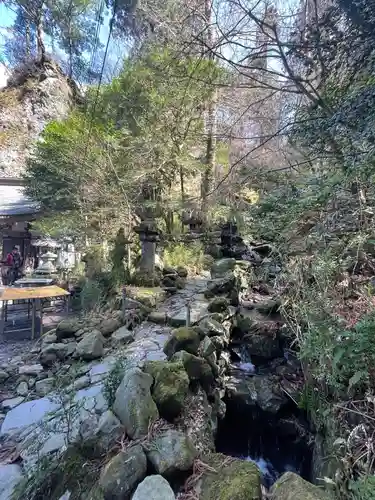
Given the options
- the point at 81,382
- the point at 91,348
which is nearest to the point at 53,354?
A: the point at 91,348

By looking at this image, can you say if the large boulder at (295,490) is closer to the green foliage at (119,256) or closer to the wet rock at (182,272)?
the green foliage at (119,256)

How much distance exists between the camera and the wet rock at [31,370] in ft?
14.6

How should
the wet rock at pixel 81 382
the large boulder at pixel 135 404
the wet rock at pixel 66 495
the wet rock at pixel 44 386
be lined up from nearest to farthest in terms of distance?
the wet rock at pixel 66 495, the large boulder at pixel 135 404, the wet rock at pixel 81 382, the wet rock at pixel 44 386

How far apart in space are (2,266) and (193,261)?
756 centimetres

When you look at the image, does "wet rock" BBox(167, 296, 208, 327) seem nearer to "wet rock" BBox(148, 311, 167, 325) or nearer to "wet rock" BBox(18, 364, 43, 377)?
"wet rock" BBox(148, 311, 167, 325)

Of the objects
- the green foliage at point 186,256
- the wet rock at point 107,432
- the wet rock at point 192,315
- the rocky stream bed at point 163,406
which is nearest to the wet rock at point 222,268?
the rocky stream bed at point 163,406

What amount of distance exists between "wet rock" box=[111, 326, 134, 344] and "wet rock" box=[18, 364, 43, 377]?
3.84 feet

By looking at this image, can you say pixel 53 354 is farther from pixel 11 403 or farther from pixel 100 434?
pixel 100 434

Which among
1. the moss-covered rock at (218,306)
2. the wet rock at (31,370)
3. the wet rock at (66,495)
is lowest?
the wet rock at (31,370)

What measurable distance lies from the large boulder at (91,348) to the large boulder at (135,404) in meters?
1.87

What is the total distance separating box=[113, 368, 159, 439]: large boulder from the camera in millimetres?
2162

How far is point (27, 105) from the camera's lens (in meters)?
16.7

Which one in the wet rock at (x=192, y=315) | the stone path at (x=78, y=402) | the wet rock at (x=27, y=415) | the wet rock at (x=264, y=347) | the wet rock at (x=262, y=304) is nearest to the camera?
the stone path at (x=78, y=402)

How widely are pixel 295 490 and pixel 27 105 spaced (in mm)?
19838
